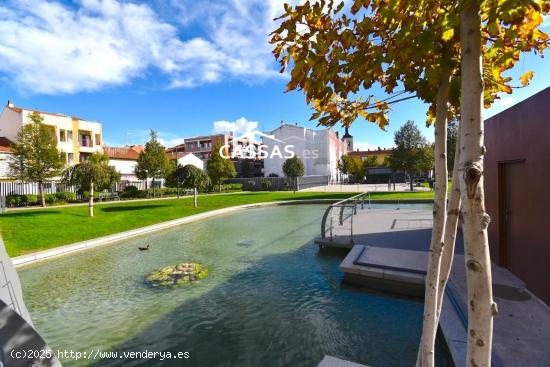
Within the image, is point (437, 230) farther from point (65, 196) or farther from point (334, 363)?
point (65, 196)

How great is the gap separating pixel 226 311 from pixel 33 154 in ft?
84.7

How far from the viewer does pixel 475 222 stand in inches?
64.9

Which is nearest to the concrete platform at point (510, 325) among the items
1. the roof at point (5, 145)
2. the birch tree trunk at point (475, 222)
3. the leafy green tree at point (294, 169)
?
the birch tree trunk at point (475, 222)

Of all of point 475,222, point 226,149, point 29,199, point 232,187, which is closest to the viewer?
point 475,222

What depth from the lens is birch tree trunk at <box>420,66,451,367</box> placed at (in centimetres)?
228

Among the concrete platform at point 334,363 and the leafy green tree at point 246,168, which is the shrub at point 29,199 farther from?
the leafy green tree at point 246,168

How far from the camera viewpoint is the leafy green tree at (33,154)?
77.9 feet

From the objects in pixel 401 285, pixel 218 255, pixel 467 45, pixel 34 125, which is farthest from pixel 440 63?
pixel 34 125

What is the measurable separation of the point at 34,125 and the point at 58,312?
2453 centimetres

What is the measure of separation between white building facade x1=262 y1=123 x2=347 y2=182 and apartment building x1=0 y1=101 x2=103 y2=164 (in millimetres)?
32655

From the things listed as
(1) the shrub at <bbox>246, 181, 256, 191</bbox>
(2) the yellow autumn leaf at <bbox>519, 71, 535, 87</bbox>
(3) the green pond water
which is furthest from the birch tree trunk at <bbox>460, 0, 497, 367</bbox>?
(1) the shrub at <bbox>246, 181, 256, 191</bbox>

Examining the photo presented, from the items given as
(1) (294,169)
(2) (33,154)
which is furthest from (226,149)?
(2) (33,154)

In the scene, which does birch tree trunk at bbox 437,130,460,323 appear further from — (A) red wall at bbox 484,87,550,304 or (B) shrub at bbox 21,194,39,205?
(B) shrub at bbox 21,194,39,205

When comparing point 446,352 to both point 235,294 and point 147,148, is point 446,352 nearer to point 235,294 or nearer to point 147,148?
point 235,294
